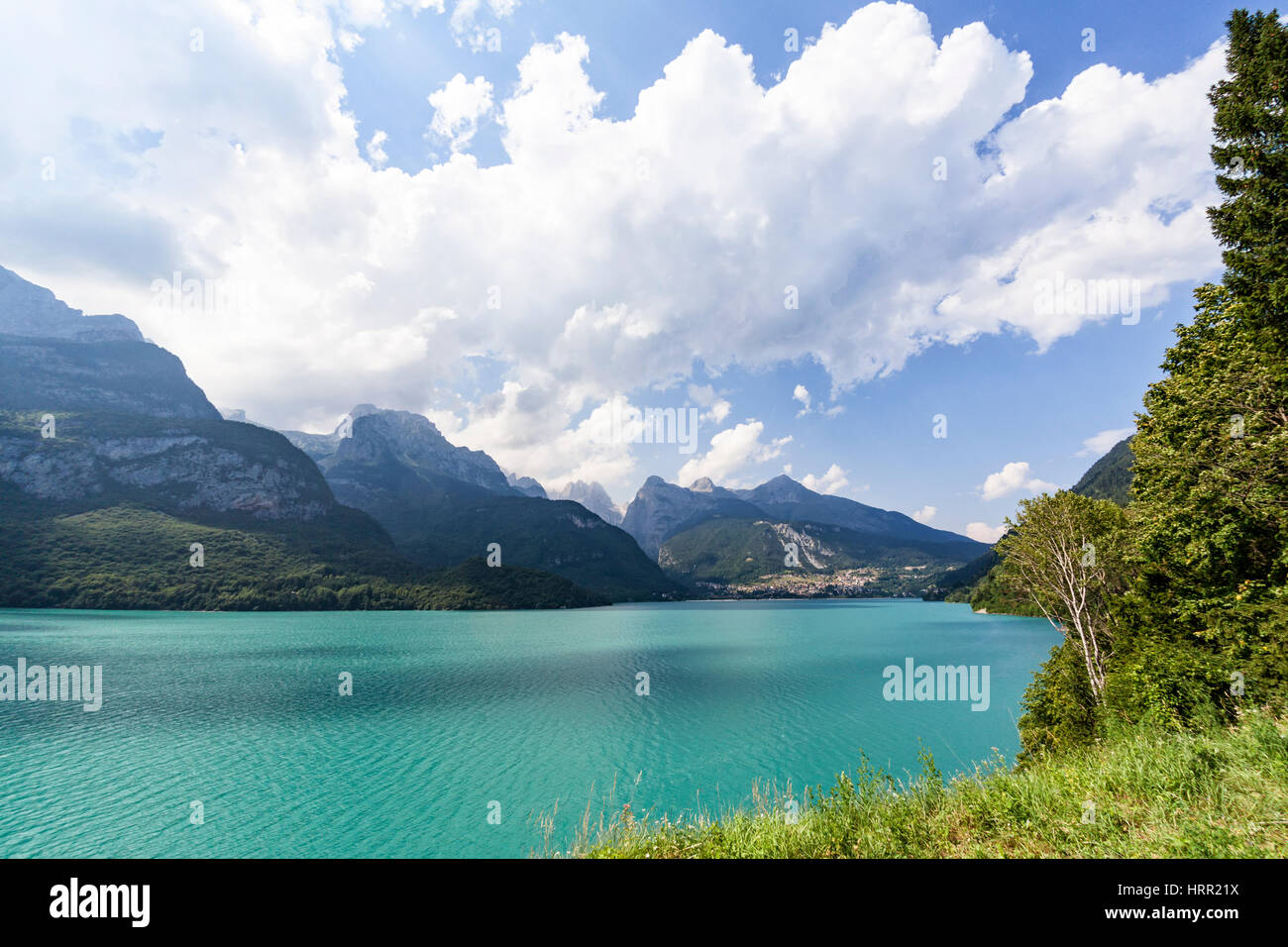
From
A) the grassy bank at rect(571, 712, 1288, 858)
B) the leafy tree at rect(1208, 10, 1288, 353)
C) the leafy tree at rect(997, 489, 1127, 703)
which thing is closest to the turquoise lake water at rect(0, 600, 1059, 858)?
the leafy tree at rect(997, 489, 1127, 703)

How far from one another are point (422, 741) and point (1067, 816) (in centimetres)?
3831

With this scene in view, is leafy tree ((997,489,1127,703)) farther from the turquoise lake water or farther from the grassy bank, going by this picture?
the grassy bank

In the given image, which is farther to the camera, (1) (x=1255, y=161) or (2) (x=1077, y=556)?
(2) (x=1077, y=556)

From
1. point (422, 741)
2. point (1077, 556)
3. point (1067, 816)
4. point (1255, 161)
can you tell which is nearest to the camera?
point (1067, 816)

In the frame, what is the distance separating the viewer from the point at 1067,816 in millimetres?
8016

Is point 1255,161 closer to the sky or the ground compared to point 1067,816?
closer to the sky

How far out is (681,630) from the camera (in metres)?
118

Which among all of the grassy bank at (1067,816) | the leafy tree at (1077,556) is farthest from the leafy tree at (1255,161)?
the grassy bank at (1067,816)

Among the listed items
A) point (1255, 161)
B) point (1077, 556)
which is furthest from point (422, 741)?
point (1255, 161)

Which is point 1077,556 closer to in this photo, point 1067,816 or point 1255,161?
point 1255,161

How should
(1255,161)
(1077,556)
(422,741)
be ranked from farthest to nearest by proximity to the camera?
(422,741)
(1077,556)
(1255,161)

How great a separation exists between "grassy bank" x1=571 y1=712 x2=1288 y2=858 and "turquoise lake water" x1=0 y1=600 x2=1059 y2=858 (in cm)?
1435

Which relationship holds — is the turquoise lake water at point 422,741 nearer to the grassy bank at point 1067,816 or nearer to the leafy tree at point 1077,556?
the leafy tree at point 1077,556
